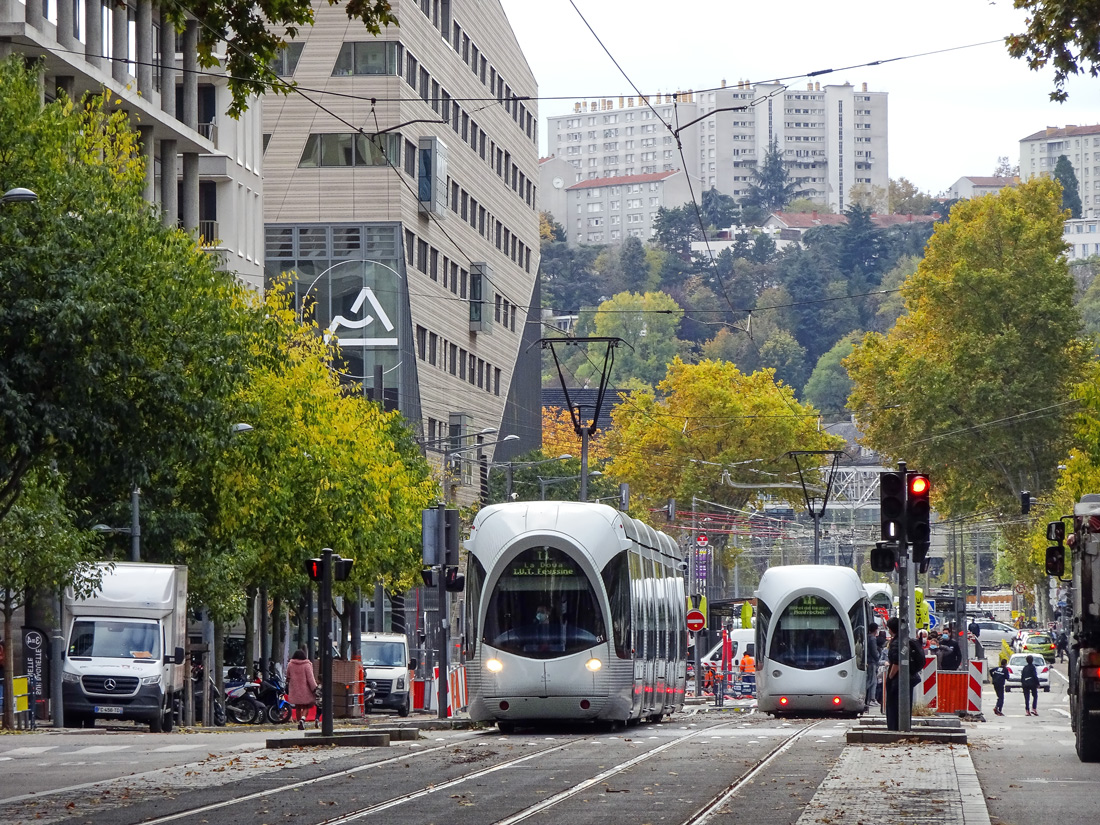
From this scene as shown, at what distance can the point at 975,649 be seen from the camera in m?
45.2

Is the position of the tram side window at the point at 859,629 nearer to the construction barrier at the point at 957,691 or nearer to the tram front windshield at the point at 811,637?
the tram front windshield at the point at 811,637

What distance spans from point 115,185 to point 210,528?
12.3 m

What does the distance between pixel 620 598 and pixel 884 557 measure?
542cm

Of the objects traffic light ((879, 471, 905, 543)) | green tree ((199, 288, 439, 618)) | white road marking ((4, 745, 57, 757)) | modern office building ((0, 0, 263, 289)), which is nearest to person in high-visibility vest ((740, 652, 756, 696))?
green tree ((199, 288, 439, 618))

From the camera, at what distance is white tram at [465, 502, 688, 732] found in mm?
26453

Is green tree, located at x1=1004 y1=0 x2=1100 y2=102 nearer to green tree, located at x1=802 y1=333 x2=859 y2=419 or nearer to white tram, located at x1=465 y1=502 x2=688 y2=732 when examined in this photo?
white tram, located at x1=465 y1=502 x2=688 y2=732

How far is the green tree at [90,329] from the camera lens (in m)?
22.2

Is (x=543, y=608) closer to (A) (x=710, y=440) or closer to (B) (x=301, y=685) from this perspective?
(B) (x=301, y=685)

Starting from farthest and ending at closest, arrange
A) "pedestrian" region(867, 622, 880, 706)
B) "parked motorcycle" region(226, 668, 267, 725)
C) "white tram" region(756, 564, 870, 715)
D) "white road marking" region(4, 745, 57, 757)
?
→ "parked motorcycle" region(226, 668, 267, 725) → "pedestrian" region(867, 622, 880, 706) → "white tram" region(756, 564, 870, 715) → "white road marking" region(4, 745, 57, 757)

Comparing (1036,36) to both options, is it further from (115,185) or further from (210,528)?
(210,528)

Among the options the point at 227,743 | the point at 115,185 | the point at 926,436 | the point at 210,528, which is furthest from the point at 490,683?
the point at 926,436

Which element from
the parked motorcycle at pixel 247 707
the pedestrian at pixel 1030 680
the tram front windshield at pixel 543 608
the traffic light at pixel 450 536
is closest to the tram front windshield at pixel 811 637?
the pedestrian at pixel 1030 680

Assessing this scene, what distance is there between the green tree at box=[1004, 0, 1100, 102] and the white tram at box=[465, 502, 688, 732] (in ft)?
36.8

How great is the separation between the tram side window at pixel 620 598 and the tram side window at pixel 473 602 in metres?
1.66
